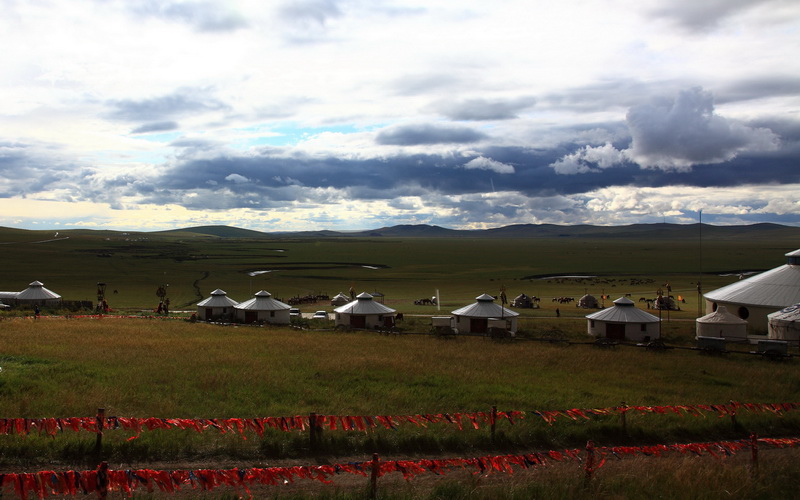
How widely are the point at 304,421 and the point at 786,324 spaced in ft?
112

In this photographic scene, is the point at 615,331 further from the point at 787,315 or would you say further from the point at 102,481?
the point at 102,481

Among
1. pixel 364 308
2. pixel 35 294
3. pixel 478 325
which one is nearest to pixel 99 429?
pixel 478 325

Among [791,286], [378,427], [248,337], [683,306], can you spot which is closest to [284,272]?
[683,306]

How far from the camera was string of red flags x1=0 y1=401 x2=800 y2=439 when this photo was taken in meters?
13.8

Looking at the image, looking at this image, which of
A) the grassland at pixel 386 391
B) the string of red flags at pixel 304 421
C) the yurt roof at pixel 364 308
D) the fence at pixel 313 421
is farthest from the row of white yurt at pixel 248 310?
the string of red flags at pixel 304 421

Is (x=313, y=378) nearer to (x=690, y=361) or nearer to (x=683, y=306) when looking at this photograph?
(x=690, y=361)

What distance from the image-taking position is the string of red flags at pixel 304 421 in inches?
543

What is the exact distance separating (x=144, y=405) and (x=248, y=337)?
2184 centimetres

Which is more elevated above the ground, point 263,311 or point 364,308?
point 364,308

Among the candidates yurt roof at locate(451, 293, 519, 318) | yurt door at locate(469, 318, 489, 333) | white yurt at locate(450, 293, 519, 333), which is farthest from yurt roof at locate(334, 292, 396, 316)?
yurt door at locate(469, 318, 489, 333)

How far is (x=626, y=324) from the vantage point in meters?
43.1

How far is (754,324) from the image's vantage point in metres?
43.8

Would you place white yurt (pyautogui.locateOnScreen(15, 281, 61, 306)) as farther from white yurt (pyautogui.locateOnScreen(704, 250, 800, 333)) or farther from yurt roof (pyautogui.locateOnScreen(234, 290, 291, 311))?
white yurt (pyautogui.locateOnScreen(704, 250, 800, 333))

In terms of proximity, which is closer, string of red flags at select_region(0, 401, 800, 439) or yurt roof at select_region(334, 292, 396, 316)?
string of red flags at select_region(0, 401, 800, 439)
